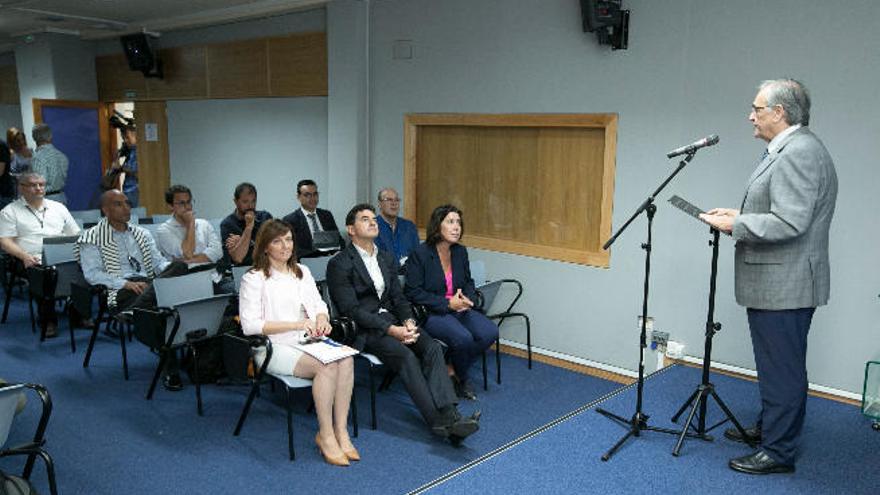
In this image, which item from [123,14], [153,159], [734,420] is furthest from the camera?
[153,159]

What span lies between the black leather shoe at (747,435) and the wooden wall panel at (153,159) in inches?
291

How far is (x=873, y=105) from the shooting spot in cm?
360

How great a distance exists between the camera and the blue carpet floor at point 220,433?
125 inches

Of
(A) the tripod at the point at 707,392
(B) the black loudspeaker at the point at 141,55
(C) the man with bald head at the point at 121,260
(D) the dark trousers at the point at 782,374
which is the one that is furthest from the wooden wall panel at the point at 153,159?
(D) the dark trousers at the point at 782,374

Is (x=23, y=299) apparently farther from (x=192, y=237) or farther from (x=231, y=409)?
(x=231, y=409)

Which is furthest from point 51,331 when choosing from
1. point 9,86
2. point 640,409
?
point 9,86

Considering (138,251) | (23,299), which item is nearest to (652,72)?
(138,251)

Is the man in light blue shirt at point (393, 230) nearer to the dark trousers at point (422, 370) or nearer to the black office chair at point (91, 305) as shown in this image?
the dark trousers at point (422, 370)

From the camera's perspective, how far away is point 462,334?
4.21m

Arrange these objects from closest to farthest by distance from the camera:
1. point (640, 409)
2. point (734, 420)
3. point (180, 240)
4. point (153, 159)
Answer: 1. point (734, 420)
2. point (640, 409)
3. point (180, 240)
4. point (153, 159)

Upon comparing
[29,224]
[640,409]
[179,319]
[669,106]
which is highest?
[669,106]

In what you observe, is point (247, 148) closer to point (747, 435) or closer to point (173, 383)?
point (173, 383)

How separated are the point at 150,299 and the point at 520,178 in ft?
9.23

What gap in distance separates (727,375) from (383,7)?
404 centimetres
